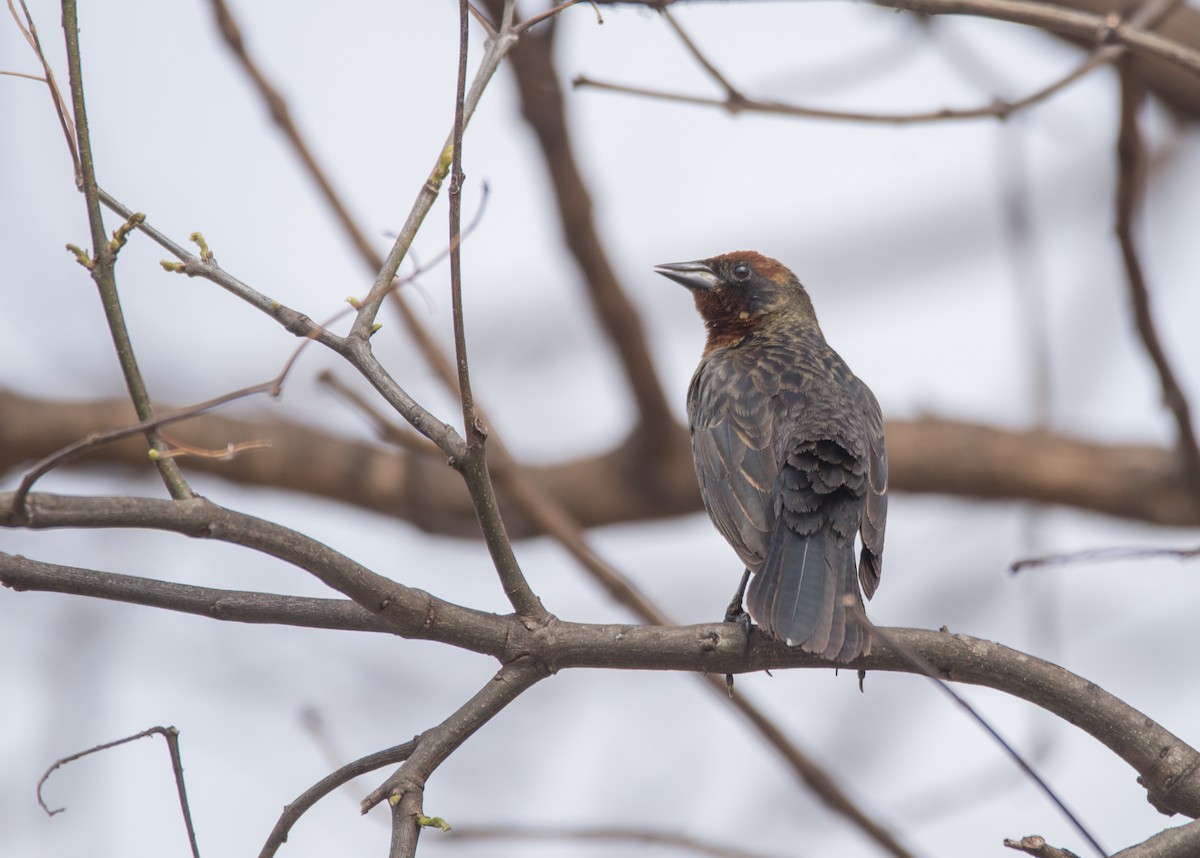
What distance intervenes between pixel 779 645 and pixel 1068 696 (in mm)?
637

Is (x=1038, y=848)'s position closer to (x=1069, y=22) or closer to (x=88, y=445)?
(x=88, y=445)

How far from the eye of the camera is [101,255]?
2.14 m

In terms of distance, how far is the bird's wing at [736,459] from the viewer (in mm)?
3900

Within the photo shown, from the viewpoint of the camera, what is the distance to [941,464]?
6543 millimetres

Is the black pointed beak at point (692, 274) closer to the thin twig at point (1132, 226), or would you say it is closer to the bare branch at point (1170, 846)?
the thin twig at point (1132, 226)

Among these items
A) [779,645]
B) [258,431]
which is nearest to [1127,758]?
[779,645]

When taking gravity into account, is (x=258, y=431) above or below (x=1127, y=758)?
above

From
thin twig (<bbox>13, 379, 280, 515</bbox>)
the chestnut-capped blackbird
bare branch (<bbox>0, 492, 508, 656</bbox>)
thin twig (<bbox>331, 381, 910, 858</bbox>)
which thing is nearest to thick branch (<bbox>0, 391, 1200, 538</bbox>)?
thin twig (<bbox>331, 381, 910, 858</bbox>)

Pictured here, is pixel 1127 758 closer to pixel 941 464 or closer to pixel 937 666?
pixel 937 666

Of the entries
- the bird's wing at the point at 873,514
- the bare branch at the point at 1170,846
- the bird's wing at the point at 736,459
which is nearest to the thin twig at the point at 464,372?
the bare branch at the point at 1170,846

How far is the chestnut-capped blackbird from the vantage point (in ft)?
10.6

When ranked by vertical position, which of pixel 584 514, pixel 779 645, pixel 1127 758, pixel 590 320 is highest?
pixel 590 320

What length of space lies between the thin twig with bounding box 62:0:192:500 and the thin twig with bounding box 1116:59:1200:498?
365cm

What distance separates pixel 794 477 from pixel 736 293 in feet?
5.30
